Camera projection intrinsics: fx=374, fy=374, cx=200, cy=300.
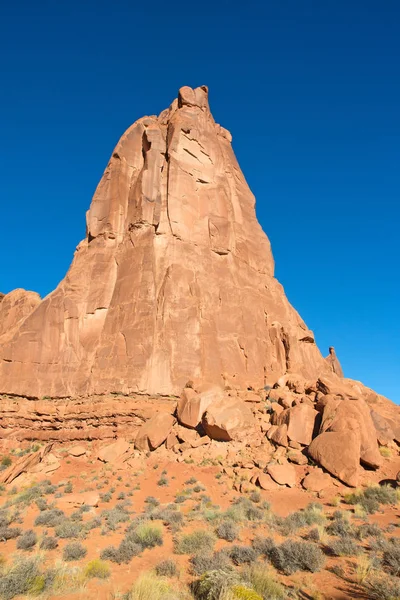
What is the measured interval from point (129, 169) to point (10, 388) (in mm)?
21353

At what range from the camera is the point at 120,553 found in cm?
994

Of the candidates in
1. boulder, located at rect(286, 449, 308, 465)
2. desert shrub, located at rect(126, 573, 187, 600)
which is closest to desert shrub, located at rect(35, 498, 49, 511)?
desert shrub, located at rect(126, 573, 187, 600)

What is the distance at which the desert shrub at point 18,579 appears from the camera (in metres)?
7.55

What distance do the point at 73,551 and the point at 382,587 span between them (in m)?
7.59

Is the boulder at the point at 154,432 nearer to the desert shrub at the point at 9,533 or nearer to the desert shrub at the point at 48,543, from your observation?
the desert shrub at the point at 9,533

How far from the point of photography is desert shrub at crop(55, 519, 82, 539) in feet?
38.4

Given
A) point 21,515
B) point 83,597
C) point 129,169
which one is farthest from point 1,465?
point 129,169

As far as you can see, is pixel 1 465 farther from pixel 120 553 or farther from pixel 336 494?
pixel 336 494

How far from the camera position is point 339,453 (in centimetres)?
1630

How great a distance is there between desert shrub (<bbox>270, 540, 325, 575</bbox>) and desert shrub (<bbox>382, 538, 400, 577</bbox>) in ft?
4.68

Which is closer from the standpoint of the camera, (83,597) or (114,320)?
(83,597)

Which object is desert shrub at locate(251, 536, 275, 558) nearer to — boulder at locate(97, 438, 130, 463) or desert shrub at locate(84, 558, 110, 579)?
desert shrub at locate(84, 558, 110, 579)

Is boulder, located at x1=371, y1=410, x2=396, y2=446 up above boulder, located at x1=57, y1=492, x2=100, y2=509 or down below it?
above

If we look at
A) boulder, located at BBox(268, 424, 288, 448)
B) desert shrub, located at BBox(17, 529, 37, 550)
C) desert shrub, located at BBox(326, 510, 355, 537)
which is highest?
boulder, located at BBox(268, 424, 288, 448)
